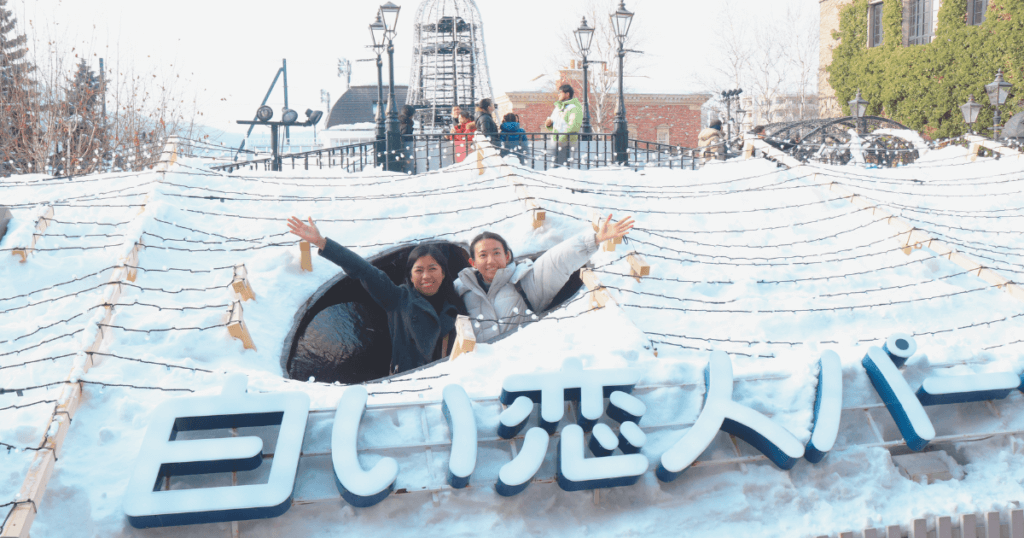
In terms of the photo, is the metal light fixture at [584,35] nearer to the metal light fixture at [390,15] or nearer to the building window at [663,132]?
the metal light fixture at [390,15]

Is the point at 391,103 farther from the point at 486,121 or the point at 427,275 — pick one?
the point at 427,275

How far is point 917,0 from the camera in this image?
71.7 ft

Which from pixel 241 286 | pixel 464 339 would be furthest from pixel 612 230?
pixel 241 286

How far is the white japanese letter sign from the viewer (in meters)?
2.55

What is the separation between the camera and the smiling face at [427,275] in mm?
4430

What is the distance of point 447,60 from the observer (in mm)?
20141

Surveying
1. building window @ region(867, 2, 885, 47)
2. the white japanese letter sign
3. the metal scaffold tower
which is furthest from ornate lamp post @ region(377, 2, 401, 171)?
building window @ region(867, 2, 885, 47)

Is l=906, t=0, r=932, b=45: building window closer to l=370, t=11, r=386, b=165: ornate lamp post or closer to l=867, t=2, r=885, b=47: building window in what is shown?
l=867, t=2, r=885, b=47: building window

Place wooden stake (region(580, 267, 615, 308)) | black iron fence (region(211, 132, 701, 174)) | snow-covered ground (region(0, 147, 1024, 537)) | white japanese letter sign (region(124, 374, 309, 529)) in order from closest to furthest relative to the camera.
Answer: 1. white japanese letter sign (region(124, 374, 309, 529))
2. snow-covered ground (region(0, 147, 1024, 537))
3. wooden stake (region(580, 267, 615, 308))
4. black iron fence (region(211, 132, 701, 174))

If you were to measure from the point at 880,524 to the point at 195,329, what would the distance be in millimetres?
3711

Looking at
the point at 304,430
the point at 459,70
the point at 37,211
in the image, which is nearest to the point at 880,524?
the point at 304,430

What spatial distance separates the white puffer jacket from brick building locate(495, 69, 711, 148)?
2802 cm

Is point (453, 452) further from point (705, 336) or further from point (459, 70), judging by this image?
point (459, 70)

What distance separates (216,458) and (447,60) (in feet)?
61.8
